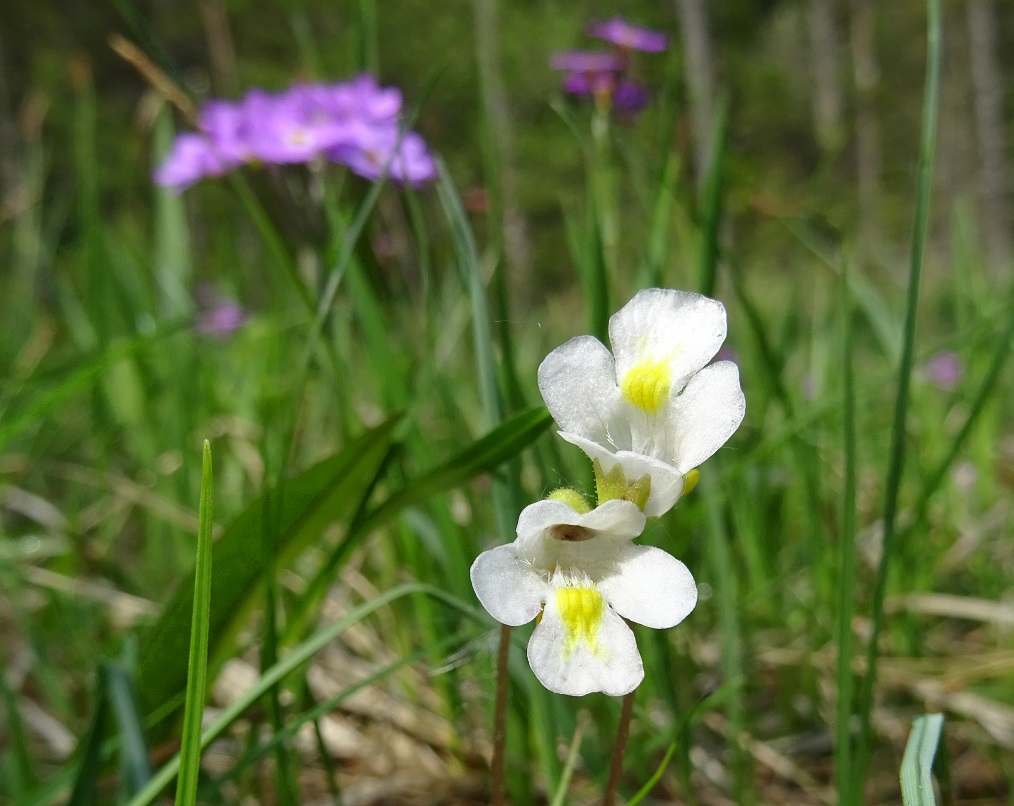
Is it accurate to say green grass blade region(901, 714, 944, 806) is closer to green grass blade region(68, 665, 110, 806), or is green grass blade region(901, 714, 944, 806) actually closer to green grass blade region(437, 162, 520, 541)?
green grass blade region(437, 162, 520, 541)

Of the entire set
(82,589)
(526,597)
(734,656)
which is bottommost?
(526,597)

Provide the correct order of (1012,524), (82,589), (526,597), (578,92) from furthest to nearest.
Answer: (578,92)
(1012,524)
(82,589)
(526,597)

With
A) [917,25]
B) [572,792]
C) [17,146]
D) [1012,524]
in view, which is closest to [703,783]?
[572,792]

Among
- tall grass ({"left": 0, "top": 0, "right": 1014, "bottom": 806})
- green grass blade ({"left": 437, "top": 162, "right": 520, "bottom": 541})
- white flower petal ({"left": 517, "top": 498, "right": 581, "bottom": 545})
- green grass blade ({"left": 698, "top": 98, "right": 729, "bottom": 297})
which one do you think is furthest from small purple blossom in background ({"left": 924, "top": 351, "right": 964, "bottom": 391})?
white flower petal ({"left": 517, "top": 498, "right": 581, "bottom": 545})

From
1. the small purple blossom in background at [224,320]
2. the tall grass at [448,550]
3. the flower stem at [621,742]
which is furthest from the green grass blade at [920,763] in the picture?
the small purple blossom in background at [224,320]

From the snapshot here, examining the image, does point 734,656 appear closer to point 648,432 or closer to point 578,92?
point 648,432
